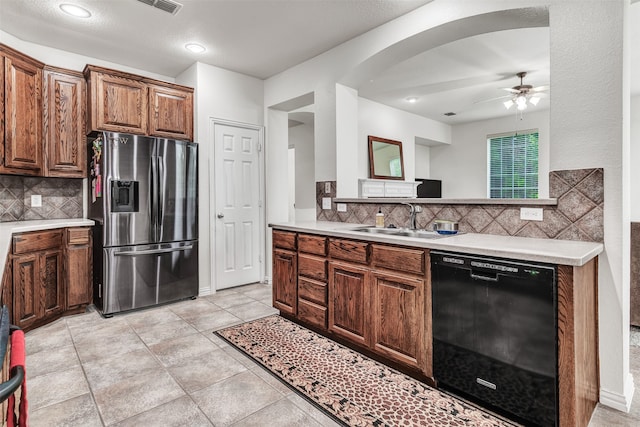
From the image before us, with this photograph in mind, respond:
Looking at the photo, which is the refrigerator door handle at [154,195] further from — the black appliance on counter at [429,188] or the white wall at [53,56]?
the black appliance on counter at [429,188]

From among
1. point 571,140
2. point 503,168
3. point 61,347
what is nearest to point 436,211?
point 571,140

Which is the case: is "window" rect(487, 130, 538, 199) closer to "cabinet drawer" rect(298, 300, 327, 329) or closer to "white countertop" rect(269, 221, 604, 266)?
"white countertop" rect(269, 221, 604, 266)

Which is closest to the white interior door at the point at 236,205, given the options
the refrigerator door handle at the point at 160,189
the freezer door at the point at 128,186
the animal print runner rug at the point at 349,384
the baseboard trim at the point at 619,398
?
the refrigerator door handle at the point at 160,189

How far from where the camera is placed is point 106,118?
11.3 ft

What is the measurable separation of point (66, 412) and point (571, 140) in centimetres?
321

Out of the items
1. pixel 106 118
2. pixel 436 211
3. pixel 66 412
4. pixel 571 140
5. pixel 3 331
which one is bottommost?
pixel 66 412

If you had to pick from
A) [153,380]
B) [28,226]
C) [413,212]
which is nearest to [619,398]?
[413,212]

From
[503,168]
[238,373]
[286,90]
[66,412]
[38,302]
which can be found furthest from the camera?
[503,168]

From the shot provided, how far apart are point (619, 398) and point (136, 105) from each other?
4.48 meters

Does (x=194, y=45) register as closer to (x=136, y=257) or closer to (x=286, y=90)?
(x=286, y=90)

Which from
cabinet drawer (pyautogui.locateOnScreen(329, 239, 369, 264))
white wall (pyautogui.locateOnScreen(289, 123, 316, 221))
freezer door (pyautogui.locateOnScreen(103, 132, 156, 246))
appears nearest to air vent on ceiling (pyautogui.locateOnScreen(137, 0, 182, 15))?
freezer door (pyautogui.locateOnScreen(103, 132, 156, 246))

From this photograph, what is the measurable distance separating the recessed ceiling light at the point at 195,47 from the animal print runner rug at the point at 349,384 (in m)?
2.81

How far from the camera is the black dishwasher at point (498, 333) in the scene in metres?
1.58

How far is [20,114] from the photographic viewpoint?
3086mm
